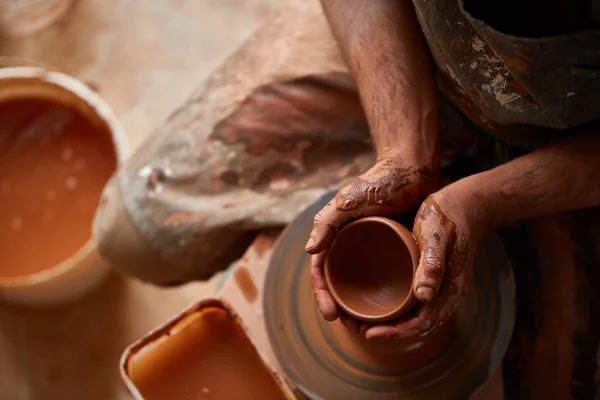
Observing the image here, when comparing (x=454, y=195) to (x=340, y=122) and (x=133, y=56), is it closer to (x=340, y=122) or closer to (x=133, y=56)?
(x=340, y=122)

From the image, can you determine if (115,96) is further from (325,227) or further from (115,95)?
(325,227)

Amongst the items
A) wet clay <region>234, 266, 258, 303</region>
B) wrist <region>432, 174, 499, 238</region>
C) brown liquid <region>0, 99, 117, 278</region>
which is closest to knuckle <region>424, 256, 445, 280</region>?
wrist <region>432, 174, 499, 238</region>

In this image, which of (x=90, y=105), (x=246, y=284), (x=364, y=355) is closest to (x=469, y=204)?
(x=364, y=355)

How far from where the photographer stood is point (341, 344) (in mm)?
1284

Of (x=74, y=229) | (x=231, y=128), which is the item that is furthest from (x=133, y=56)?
(x=231, y=128)

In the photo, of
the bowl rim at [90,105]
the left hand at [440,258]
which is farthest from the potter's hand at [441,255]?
the bowl rim at [90,105]

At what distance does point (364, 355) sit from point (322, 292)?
23cm

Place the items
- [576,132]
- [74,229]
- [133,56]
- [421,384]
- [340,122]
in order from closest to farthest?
[576,132] < [421,384] < [340,122] < [74,229] < [133,56]

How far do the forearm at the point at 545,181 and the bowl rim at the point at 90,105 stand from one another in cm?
120

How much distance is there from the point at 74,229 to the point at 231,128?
2.77 feet

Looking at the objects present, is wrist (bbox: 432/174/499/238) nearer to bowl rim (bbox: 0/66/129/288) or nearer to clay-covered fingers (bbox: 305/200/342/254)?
clay-covered fingers (bbox: 305/200/342/254)

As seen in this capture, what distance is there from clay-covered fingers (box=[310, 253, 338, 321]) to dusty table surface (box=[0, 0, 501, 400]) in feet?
3.39

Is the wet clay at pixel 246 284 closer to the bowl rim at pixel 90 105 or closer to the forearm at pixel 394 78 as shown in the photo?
the forearm at pixel 394 78

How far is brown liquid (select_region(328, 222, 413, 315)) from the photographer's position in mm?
1109
